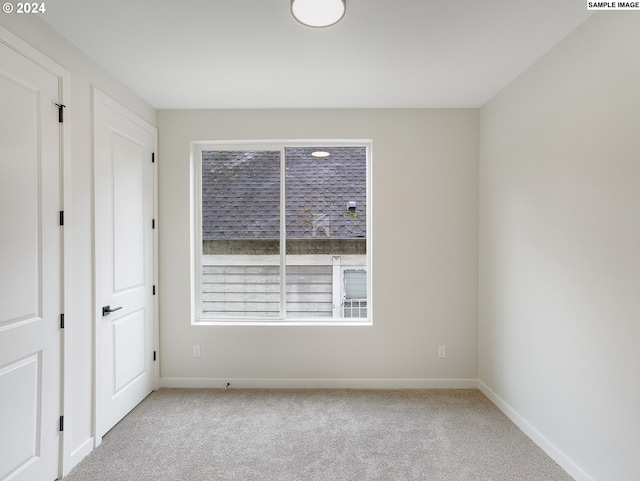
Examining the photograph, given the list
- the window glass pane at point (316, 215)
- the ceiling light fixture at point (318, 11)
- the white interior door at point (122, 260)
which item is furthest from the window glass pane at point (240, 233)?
the ceiling light fixture at point (318, 11)

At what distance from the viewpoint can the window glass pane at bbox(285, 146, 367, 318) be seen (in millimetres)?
3338

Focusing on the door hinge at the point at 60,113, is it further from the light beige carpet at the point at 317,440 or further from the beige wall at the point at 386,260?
the light beige carpet at the point at 317,440

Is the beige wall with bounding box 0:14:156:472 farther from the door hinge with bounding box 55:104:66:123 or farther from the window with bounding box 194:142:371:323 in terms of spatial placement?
the window with bounding box 194:142:371:323

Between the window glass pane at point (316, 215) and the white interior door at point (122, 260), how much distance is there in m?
1.29

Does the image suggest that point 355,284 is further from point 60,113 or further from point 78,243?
point 60,113

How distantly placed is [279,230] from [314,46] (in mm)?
1712

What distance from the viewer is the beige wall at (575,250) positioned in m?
1.64

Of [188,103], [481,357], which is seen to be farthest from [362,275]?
[188,103]

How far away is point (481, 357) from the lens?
3.10 m

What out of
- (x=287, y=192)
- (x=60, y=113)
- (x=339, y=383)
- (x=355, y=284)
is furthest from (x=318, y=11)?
(x=339, y=383)

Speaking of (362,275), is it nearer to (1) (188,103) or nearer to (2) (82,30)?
(1) (188,103)

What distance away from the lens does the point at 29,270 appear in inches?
69.2

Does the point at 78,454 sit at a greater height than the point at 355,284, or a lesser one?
lesser

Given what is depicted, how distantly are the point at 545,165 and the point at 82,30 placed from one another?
9.93 ft
